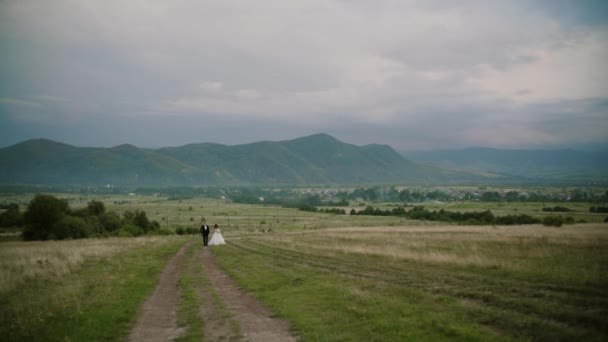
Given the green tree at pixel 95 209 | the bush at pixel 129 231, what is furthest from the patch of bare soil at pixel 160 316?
the green tree at pixel 95 209

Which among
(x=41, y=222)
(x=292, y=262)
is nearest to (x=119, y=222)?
(x=41, y=222)

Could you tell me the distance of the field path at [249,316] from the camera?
11.9m

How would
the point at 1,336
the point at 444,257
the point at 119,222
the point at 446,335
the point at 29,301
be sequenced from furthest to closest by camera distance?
the point at 119,222 < the point at 444,257 < the point at 29,301 < the point at 1,336 < the point at 446,335

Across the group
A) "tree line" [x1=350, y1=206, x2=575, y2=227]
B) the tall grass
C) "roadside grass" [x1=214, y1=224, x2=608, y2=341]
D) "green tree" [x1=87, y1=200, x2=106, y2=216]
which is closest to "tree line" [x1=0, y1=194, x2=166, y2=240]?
"green tree" [x1=87, y1=200, x2=106, y2=216]

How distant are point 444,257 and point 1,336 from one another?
21.7 metres

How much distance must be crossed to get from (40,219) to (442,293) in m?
64.3

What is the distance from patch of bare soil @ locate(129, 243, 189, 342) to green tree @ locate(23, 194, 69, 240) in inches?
2001

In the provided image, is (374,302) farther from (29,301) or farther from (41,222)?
(41,222)

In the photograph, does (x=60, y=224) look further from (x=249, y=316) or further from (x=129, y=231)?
(x=249, y=316)

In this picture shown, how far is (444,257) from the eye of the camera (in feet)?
83.3

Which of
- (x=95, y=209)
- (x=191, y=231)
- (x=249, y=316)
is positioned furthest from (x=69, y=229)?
(x=249, y=316)

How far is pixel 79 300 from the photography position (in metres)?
16.2

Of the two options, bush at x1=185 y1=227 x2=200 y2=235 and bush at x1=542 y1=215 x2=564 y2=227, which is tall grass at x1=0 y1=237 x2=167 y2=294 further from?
bush at x1=542 y1=215 x2=564 y2=227

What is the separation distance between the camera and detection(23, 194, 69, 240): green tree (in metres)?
61.9
